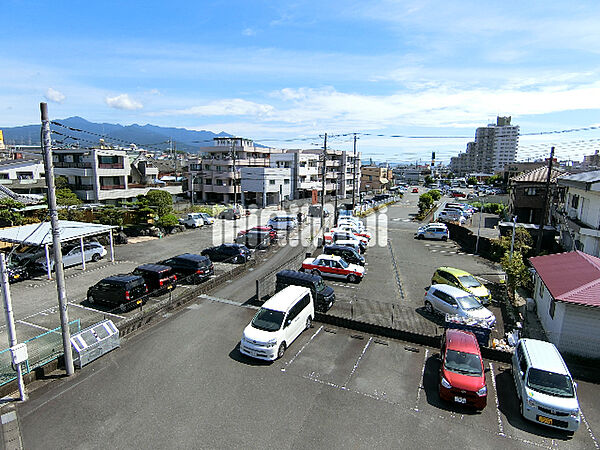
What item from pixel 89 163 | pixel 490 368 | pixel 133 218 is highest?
pixel 89 163

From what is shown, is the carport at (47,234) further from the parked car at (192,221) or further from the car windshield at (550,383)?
the car windshield at (550,383)

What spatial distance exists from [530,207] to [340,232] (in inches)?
853

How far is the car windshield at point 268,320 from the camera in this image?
41.8 feet

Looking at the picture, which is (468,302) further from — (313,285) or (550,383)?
(313,285)

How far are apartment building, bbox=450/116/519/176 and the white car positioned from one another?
493 ft

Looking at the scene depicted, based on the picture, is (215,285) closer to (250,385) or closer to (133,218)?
(250,385)

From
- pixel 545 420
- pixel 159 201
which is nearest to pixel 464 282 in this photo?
pixel 545 420

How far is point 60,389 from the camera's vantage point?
10781 mm

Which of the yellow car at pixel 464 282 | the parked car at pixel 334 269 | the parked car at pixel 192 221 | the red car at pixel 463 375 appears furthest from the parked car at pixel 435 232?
the red car at pixel 463 375

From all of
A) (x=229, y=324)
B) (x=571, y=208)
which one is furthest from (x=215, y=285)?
(x=571, y=208)

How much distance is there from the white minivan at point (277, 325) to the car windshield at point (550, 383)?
7681mm

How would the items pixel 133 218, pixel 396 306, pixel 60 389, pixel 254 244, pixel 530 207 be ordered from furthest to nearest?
pixel 530 207 → pixel 133 218 → pixel 254 244 → pixel 396 306 → pixel 60 389

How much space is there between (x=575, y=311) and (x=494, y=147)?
160 meters

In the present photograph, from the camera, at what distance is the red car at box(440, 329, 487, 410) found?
9875 millimetres
